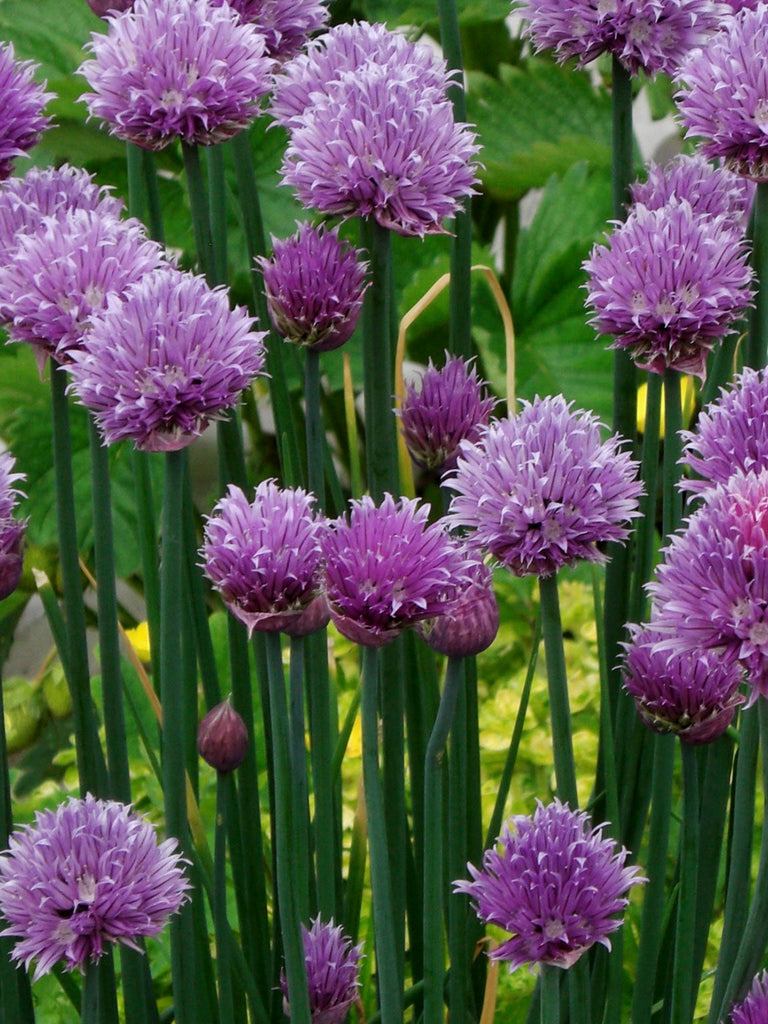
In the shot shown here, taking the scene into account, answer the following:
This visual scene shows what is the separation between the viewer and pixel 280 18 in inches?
30.7

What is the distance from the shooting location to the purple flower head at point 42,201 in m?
0.68

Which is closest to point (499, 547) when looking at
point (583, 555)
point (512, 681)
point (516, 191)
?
point (583, 555)

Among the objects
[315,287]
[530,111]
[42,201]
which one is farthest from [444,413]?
[530,111]

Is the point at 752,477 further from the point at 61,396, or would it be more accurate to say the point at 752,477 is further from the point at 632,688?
the point at 61,396

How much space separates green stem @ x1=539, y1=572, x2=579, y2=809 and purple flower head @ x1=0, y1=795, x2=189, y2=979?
17 cm

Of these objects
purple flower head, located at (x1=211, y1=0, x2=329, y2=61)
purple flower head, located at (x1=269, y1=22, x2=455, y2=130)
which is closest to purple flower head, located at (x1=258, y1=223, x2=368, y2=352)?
purple flower head, located at (x1=269, y1=22, x2=455, y2=130)

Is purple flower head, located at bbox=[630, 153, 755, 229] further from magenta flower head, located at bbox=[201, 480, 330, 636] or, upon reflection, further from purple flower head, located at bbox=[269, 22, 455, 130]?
magenta flower head, located at bbox=[201, 480, 330, 636]

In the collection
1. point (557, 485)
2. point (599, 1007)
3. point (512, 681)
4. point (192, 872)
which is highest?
point (557, 485)

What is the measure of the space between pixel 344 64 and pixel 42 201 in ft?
0.52

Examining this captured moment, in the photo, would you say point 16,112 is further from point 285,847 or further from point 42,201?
point 285,847

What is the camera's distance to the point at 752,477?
0.51 m

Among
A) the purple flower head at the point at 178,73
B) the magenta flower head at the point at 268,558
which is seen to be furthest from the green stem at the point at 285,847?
the purple flower head at the point at 178,73

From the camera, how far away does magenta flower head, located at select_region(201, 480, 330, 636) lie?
1.84ft

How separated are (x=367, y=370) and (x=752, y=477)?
0.21 metres
